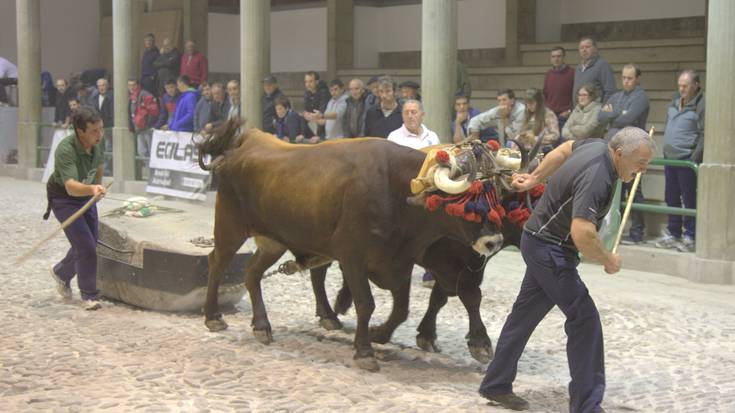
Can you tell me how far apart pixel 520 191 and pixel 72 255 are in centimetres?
421

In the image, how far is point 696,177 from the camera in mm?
11273

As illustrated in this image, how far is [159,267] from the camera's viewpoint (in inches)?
348

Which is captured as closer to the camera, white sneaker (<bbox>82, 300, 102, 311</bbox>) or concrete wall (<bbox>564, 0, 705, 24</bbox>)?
white sneaker (<bbox>82, 300, 102, 311</bbox>)

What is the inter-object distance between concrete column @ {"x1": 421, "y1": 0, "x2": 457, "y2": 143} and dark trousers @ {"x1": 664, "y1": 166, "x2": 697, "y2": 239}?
285cm

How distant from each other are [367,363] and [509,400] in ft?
4.13

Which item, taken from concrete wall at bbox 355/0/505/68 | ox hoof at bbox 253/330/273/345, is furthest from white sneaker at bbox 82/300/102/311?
concrete wall at bbox 355/0/505/68

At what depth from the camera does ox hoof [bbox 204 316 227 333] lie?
835 cm

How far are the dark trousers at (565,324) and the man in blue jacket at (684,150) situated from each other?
5559 millimetres

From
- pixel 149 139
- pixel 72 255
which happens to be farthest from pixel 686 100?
pixel 149 139

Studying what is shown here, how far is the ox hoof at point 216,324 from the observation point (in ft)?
27.4

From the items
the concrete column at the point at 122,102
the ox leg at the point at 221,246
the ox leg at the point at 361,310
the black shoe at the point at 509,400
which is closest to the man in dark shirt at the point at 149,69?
the concrete column at the point at 122,102

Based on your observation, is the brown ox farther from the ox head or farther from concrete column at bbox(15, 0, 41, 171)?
concrete column at bbox(15, 0, 41, 171)

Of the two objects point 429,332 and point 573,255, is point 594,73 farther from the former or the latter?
point 573,255

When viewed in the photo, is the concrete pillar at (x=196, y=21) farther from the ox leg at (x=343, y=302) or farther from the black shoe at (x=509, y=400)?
the black shoe at (x=509, y=400)
